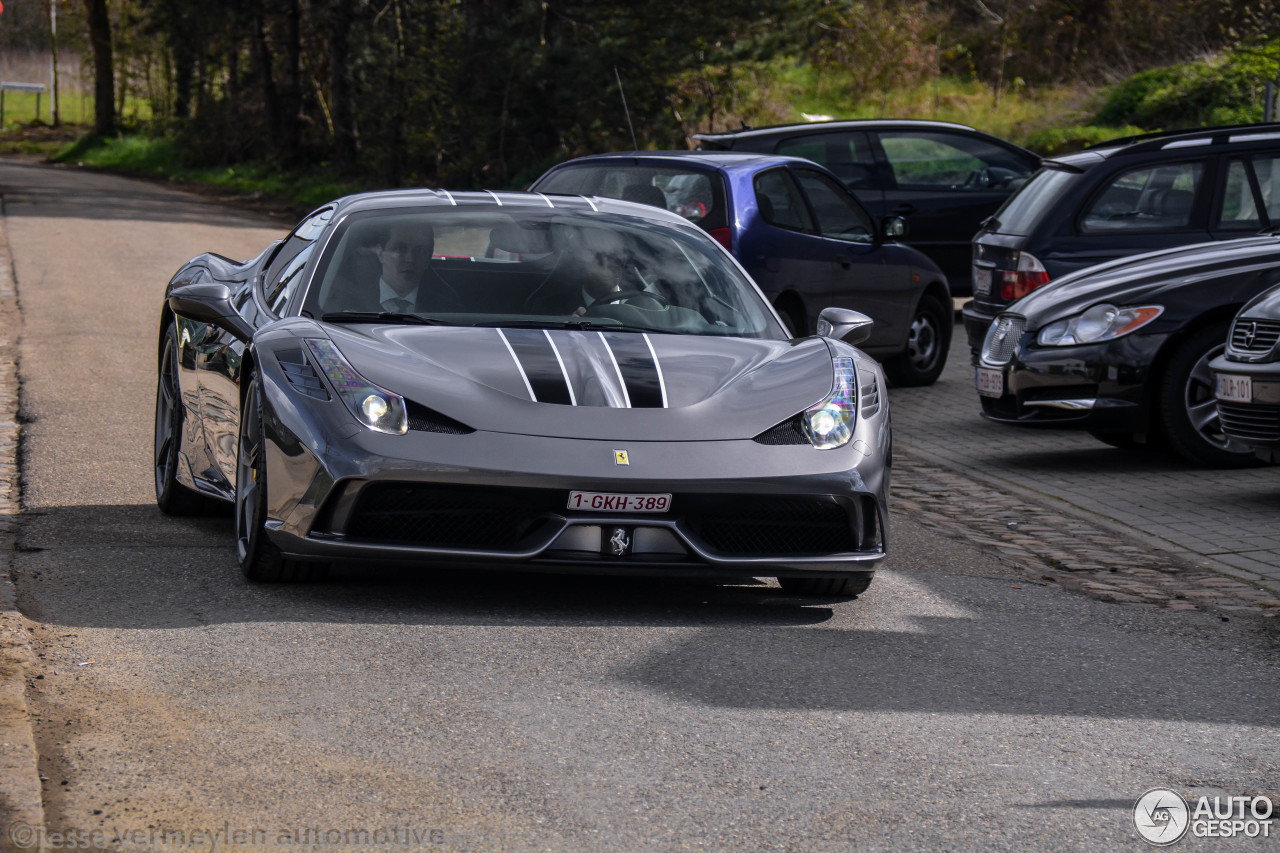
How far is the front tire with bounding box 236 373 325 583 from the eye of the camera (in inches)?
223

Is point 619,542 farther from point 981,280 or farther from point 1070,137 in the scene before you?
point 1070,137

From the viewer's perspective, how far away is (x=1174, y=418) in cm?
934

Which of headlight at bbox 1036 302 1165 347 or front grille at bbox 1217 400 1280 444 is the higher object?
headlight at bbox 1036 302 1165 347

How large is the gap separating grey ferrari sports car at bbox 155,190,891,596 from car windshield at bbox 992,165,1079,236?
579 cm

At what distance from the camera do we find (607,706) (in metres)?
4.53

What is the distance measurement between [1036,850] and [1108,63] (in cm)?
3032

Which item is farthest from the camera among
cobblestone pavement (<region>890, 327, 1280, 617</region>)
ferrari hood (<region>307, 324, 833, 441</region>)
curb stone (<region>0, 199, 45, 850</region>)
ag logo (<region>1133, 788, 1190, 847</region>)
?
cobblestone pavement (<region>890, 327, 1280, 617</region>)

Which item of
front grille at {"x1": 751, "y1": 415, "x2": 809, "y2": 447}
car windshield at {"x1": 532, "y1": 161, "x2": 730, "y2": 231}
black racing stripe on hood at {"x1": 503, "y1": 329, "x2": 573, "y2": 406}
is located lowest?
front grille at {"x1": 751, "y1": 415, "x2": 809, "y2": 447}

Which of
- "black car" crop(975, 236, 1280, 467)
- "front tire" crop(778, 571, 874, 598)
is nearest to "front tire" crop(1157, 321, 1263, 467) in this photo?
"black car" crop(975, 236, 1280, 467)

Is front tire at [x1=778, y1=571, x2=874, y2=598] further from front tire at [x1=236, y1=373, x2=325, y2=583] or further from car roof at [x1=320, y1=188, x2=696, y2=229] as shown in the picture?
car roof at [x1=320, y1=188, x2=696, y2=229]

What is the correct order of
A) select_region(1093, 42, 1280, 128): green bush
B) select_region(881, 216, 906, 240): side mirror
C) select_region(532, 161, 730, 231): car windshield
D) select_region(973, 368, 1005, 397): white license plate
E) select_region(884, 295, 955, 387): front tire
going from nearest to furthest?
select_region(973, 368, 1005, 397): white license plate, select_region(532, 161, 730, 231): car windshield, select_region(881, 216, 906, 240): side mirror, select_region(884, 295, 955, 387): front tire, select_region(1093, 42, 1280, 128): green bush

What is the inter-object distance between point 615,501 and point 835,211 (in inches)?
279

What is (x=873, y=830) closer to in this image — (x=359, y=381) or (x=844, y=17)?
(x=359, y=381)

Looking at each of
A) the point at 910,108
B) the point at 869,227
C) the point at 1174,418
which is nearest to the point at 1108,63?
the point at 910,108
